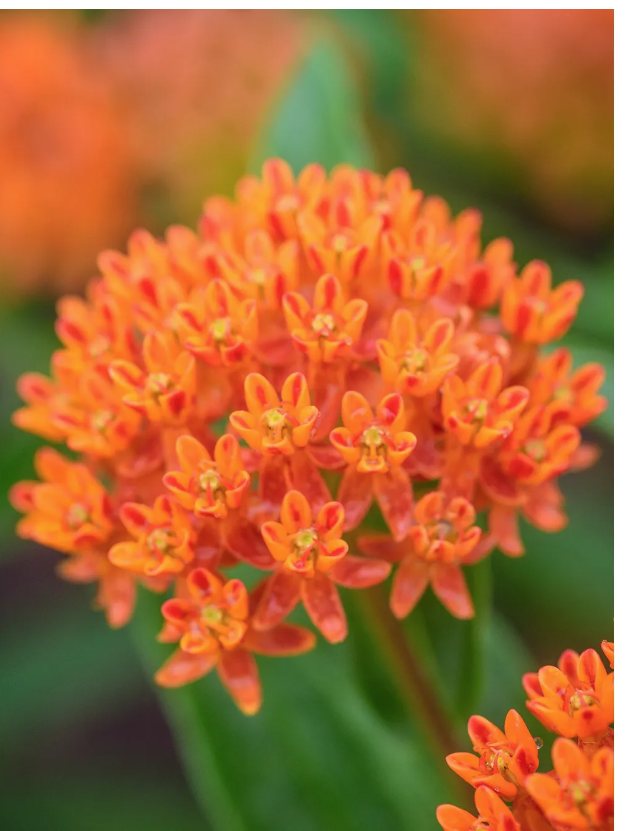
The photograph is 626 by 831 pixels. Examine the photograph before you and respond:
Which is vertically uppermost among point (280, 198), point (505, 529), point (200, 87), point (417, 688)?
point (200, 87)

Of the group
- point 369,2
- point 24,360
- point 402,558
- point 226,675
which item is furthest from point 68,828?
point 369,2

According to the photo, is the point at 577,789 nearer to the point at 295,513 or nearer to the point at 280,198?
the point at 295,513

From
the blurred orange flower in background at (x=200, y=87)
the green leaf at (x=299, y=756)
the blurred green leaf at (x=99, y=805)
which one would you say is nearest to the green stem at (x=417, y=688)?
the green leaf at (x=299, y=756)

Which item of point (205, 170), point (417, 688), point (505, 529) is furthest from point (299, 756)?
point (205, 170)

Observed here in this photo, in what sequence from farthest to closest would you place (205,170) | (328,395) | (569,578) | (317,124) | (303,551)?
1. (205,170)
2. (569,578)
3. (317,124)
4. (328,395)
5. (303,551)

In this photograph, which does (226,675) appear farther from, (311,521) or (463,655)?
(463,655)

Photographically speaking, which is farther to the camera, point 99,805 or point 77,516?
point 99,805
